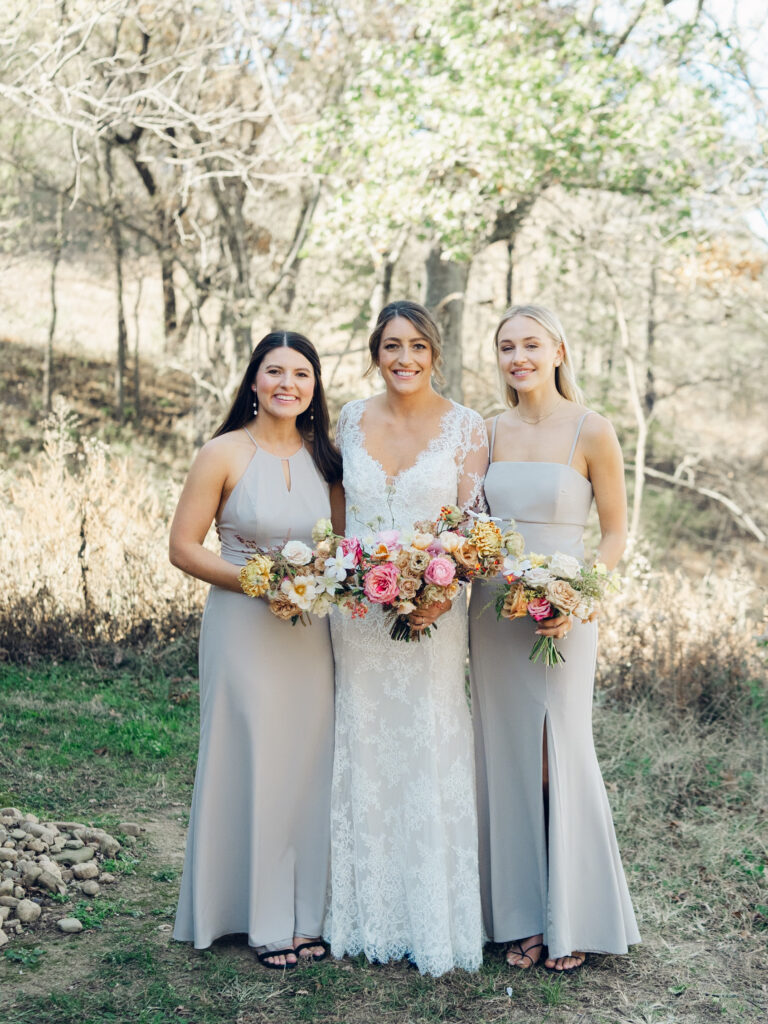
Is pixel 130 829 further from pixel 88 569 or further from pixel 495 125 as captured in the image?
pixel 495 125

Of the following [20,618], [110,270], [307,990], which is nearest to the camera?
[307,990]

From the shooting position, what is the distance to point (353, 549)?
11.2 ft

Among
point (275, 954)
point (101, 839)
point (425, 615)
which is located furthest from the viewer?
point (101, 839)

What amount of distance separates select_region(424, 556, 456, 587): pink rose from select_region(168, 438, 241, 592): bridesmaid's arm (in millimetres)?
771

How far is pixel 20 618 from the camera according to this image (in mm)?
7578

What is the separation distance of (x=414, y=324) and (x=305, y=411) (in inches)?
23.3

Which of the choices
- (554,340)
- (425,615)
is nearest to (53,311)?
(554,340)

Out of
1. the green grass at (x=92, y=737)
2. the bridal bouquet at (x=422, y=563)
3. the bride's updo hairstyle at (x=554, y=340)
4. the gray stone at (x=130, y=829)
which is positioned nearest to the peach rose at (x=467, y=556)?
the bridal bouquet at (x=422, y=563)

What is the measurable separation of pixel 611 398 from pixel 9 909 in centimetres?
1685

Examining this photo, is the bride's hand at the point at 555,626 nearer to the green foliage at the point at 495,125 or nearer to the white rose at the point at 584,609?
the white rose at the point at 584,609

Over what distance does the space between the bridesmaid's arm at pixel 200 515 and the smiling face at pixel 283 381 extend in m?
0.27

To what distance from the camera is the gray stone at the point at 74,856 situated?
446cm

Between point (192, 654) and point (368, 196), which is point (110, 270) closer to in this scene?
point (368, 196)

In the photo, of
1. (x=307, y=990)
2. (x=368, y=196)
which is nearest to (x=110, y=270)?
(x=368, y=196)
